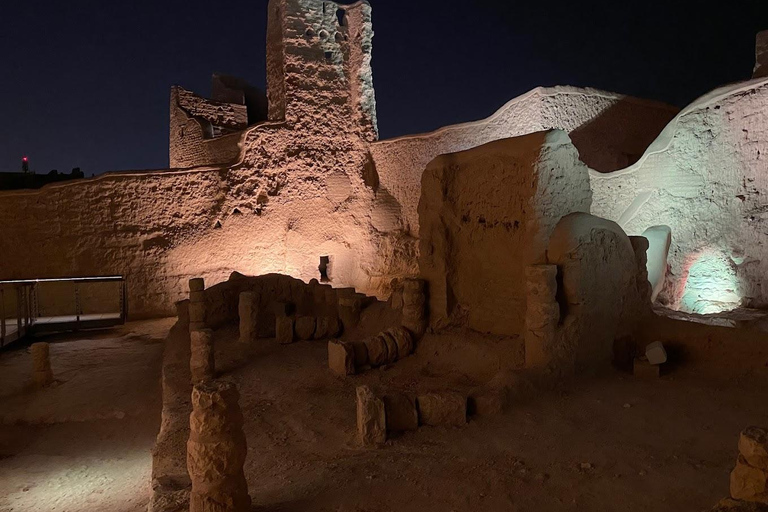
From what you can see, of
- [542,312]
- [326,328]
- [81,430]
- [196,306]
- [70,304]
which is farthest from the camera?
[70,304]

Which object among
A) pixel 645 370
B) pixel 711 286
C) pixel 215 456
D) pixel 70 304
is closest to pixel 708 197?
pixel 711 286

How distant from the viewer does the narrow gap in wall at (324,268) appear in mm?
18078

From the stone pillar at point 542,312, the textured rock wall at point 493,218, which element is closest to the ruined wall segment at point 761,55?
the textured rock wall at point 493,218

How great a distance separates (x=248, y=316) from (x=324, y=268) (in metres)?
8.31

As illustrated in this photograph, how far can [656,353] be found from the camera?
7.06 metres

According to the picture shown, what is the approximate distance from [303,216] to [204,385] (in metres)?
13.2

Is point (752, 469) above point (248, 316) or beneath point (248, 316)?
beneath

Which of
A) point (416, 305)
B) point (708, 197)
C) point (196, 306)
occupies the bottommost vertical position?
point (196, 306)

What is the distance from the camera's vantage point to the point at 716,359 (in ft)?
23.6

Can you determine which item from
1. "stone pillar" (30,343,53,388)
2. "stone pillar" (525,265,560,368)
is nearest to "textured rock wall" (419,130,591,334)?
"stone pillar" (525,265,560,368)

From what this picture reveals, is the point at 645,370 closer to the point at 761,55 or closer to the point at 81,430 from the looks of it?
the point at 81,430

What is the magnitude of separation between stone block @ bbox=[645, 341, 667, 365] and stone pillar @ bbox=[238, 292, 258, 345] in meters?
6.76

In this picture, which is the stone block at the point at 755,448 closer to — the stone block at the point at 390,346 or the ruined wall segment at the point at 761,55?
the stone block at the point at 390,346

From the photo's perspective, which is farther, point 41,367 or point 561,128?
point 561,128
